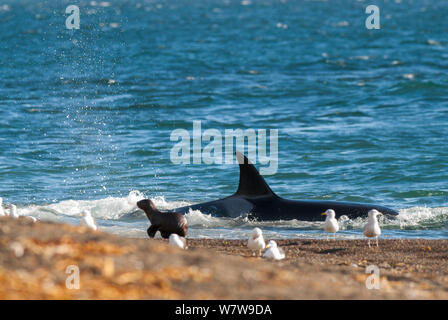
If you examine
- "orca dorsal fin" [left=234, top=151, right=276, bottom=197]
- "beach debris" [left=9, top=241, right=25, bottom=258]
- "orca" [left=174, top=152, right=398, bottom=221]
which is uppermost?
"beach debris" [left=9, top=241, right=25, bottom=258]

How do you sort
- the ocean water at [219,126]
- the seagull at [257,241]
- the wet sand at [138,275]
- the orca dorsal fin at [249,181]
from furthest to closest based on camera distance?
the ocean water at [219,126] → the orca dorsal fin at [249,181] → the seagull at [257,241] → the wet sand at [138,275]

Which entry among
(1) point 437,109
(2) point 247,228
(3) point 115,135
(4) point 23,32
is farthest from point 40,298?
(4) point 23,32

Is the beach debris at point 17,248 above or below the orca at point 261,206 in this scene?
above

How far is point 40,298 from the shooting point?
5.77 m

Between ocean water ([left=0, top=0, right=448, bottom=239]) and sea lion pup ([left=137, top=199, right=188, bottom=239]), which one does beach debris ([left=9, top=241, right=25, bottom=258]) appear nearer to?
sea lion pup ([left=137, top=199, right=188, bottom=239])

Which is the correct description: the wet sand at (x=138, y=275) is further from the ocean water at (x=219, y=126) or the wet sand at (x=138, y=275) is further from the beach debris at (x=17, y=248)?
the ocean water at (x=219, y=126)

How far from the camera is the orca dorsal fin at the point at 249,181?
1437cm

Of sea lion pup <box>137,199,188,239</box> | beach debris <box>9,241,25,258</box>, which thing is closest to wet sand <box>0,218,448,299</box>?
beach debris <box>9,241,25,258</box>

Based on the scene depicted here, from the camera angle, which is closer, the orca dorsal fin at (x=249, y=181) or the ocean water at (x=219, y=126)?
the orca dorsal fin at (x=249, y=181)

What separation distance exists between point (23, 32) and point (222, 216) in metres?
60.8

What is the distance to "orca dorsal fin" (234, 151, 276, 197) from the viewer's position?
14370 millimetres

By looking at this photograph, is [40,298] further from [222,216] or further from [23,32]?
[23,32]

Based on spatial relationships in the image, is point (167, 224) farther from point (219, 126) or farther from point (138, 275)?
point (219, 126)

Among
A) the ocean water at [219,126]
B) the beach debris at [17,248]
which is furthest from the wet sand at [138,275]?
the ocean water at [219,126]
